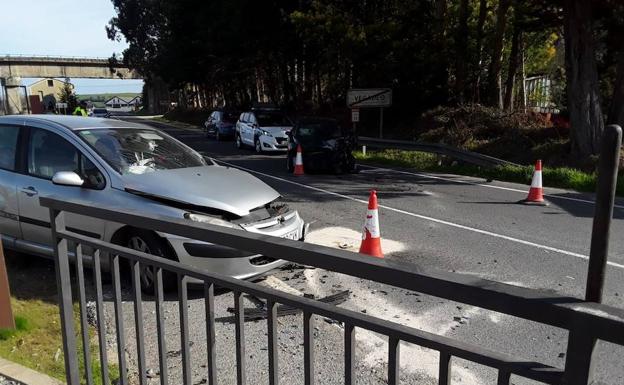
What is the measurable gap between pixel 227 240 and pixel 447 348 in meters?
0.92

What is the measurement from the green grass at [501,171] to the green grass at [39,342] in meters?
10.8

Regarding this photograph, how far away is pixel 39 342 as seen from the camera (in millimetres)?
4305

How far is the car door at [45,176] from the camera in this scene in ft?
18.0

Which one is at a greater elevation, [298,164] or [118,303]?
[118,303]

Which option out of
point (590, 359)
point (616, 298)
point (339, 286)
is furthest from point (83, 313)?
point (616, 298)

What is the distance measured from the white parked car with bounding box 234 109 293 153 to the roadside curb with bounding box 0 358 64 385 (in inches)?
652

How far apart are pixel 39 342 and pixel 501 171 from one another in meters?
12.0

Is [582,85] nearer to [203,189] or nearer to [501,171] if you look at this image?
[501,171]

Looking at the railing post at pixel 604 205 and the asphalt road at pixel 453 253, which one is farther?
the asphalt road at pixel 453 253

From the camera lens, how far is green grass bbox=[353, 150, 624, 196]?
1224 centimetres

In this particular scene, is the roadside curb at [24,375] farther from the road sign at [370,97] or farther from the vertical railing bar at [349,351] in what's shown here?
the road sign at [370,97]

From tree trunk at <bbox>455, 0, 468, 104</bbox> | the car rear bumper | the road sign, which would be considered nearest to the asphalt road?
the car rear bumper

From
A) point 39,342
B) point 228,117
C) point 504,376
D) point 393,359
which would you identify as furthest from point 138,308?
point 228,117

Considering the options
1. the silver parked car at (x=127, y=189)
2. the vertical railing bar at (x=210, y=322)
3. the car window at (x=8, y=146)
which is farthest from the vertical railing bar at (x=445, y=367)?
the car window at (x=8, y=146)
